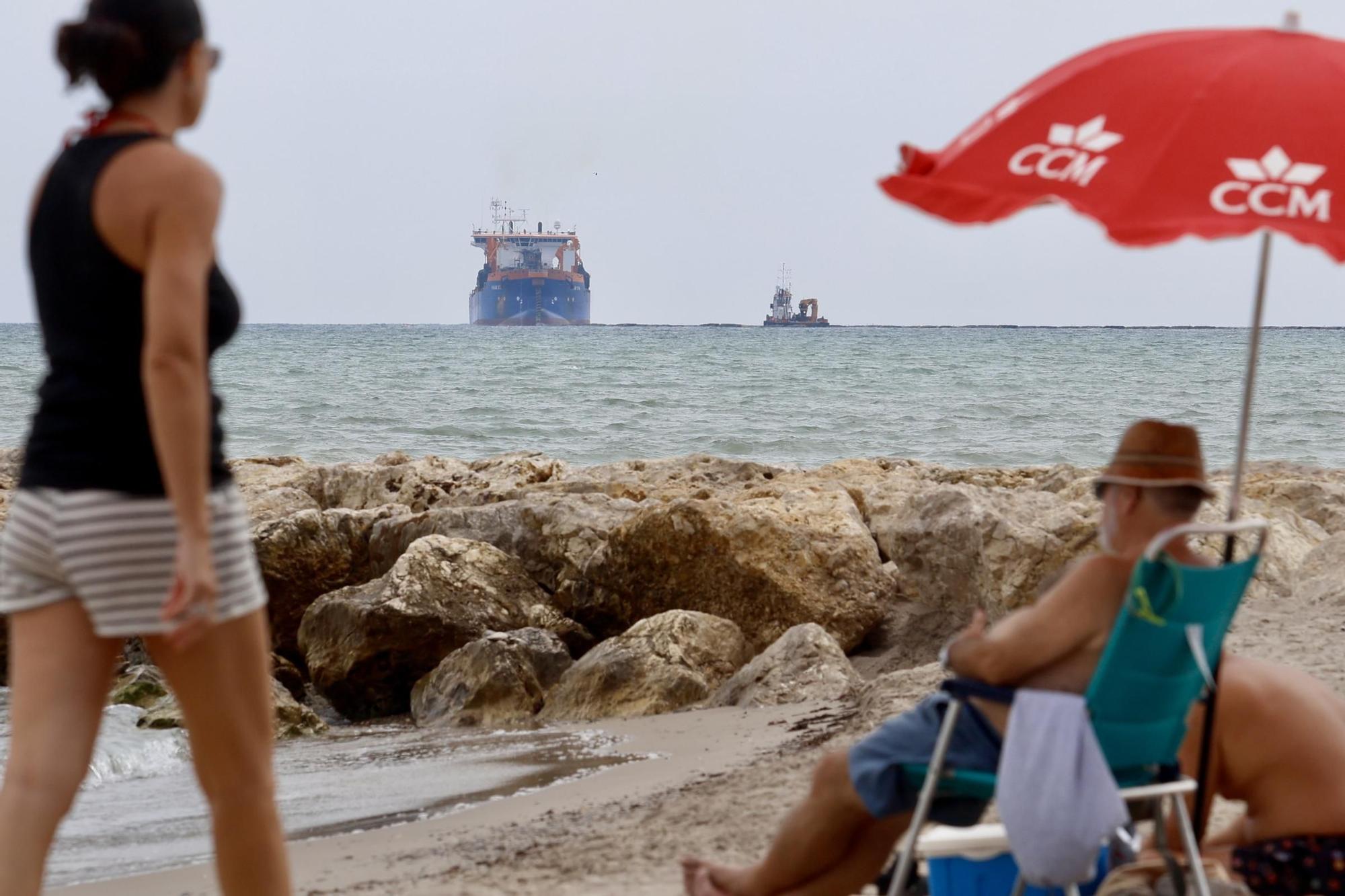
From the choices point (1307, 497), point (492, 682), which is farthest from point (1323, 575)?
point (492, 682)

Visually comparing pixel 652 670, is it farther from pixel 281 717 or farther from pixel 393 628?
pixel 281 717

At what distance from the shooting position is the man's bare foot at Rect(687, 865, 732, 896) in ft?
11.0

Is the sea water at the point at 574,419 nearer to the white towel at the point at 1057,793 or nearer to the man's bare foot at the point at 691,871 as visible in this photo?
the man's bare foot at the point at 691,871

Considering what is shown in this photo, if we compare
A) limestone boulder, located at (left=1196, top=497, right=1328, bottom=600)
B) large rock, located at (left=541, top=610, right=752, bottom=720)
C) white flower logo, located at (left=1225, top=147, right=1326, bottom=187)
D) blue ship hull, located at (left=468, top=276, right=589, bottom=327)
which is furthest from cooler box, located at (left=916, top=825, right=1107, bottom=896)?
blue ship hull, located at (left=468, top=276, right=589, bottom=327)

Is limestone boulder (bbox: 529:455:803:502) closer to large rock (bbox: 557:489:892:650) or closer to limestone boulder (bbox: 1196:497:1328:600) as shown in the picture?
large rock (bbox: 557:489:892:650)

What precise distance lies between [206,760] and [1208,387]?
3543 centimetres

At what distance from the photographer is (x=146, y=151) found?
→ 228cm

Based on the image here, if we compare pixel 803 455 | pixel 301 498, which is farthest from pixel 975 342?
pixel 301 498

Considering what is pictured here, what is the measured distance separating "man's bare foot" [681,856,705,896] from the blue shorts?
0.55 m

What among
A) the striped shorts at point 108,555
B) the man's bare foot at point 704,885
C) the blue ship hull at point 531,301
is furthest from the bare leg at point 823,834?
the blue ship hull at point 531,301

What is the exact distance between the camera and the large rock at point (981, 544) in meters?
7.12

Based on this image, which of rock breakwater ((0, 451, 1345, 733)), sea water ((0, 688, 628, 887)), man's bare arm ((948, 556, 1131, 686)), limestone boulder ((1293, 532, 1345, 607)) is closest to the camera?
man's bare arm ((948, 556, 1131, 686))

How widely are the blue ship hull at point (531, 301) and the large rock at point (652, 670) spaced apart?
97318mm

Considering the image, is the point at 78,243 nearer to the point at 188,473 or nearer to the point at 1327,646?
the point at 188,473
